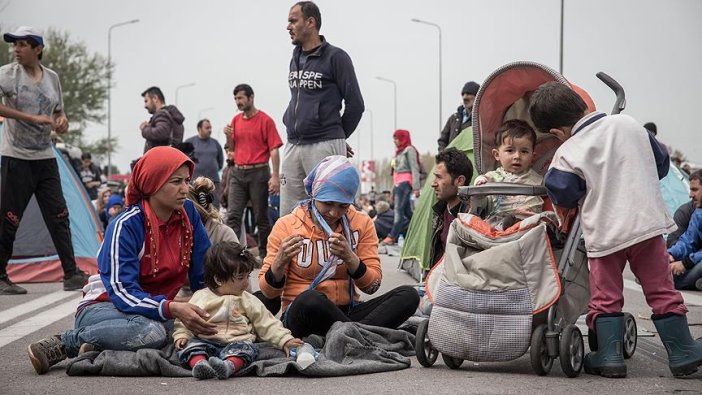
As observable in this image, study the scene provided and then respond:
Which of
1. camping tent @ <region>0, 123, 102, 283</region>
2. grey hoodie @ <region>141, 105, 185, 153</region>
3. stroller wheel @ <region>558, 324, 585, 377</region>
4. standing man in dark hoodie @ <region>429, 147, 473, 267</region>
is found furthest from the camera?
grey hoodie @ <region>141, 105, 185, 153</region>

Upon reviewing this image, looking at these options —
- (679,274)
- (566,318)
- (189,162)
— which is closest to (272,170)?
(679,274)

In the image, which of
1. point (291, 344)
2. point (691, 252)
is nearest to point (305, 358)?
point (291, 344)

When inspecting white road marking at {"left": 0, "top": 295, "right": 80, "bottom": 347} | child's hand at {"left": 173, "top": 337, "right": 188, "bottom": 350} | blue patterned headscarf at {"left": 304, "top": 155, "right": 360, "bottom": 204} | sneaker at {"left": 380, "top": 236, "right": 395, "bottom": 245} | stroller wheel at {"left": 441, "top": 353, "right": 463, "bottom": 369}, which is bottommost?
sneaker at {"left": 380, "top": 236, "right": 395, "bottom": 245}

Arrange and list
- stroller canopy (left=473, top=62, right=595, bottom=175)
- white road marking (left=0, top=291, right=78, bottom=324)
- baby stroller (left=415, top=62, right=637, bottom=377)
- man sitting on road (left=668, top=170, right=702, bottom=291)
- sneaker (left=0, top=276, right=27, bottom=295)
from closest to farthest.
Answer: baby stroller (left=415, top=62, right=637, bottom=377)
stroller canopy (left=473, top=62, right=595, bottom=175)
white road marking (left=0, top=291, right=78, bottom=324)
sneaker (left=0, top=276, right=27, bottom=295)
man sitting on road (left=668, top=170, right=702, bottom=291)

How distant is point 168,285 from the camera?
6047 mm

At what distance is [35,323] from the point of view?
24.8 feet

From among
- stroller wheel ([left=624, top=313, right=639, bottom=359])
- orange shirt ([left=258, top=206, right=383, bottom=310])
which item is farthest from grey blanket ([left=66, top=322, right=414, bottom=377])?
stroller wheel ([left=624, top=313, right=639, bottom=359])

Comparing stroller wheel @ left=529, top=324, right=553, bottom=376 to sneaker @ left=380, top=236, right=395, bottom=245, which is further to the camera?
sneaker @ left=380, top=236, right=395, bottom=245

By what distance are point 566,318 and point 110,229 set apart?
7.86 ft

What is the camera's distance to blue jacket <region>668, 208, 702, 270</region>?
10257 millimetres

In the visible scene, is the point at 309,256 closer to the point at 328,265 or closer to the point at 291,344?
the point at 328,265

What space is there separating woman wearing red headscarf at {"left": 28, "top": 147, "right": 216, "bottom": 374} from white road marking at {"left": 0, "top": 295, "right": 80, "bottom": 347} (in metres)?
1.09

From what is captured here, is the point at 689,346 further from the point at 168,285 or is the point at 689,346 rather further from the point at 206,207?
the point at 206,207

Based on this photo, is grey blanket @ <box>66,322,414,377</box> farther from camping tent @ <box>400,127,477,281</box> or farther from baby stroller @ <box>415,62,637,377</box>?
camping tent @ <box>400,127,477,281</box>
